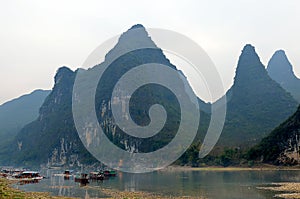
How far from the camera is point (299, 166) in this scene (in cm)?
7181

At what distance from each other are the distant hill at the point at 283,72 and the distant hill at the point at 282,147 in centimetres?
7489

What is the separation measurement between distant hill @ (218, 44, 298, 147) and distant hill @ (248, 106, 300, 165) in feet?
47.0

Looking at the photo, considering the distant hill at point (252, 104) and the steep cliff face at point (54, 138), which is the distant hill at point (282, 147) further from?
the steep cliff face at point (54, 138)

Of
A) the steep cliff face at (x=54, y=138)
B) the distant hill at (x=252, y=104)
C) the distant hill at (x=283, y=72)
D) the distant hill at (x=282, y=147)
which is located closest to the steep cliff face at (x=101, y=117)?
the steep cliff face at (x=54, y=138)

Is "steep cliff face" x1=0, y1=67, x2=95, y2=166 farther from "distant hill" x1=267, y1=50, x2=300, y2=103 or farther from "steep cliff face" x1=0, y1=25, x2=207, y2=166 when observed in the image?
"distant hill" x1=267, y1=50, x2=300, y2=103

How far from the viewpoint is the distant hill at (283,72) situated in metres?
160

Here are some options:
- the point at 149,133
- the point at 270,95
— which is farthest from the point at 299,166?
the point at 270,95

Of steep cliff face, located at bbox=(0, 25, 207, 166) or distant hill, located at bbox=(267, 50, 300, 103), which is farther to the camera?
distant hill, located at bbox=(267, 50, 300, 103)

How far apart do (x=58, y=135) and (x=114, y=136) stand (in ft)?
120

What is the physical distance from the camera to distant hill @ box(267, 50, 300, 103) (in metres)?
160

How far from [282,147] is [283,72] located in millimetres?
98773

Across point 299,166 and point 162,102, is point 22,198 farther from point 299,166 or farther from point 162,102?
point 162,102

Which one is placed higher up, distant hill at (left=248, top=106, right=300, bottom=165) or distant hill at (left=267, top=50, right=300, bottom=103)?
distant hill at (left=267, top=50, right=300, bottom=103)

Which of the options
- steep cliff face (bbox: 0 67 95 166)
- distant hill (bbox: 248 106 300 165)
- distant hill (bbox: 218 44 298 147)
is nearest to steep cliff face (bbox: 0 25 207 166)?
steep cliff face (bbox: 0 67 95 166)
